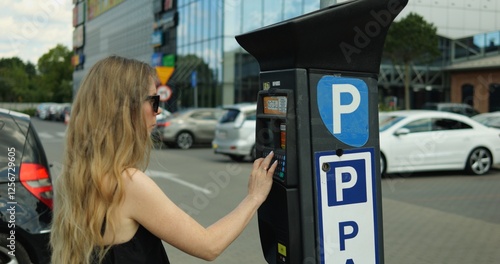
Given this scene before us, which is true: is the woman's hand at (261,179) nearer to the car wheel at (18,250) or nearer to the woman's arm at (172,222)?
the woman's arm at (172,222)

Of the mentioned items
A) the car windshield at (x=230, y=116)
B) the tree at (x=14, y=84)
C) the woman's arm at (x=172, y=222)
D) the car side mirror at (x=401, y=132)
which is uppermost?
the tree at (x=14, y=84)

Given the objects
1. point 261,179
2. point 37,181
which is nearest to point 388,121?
point 37,181

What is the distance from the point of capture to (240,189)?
10562mm

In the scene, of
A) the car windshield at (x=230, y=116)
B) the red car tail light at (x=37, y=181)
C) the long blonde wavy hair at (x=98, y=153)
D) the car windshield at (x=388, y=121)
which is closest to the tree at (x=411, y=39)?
the car windshield at (x=230, y=116)

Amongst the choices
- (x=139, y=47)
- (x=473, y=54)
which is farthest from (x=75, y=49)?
(x=473, y=54)

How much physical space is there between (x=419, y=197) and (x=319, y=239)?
24.7 feet

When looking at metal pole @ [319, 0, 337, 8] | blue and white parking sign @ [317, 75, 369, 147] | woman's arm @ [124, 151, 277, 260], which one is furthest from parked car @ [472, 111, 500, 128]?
woman's arm @ [124, 151, 277, 260]

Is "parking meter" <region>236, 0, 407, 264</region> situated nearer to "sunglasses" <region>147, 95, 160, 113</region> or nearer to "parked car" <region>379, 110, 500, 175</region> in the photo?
"sunglasses" <region>147, 95, 160, 113</region>

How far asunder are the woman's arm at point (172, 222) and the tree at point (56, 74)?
8724cm

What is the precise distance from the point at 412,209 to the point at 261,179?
22.1 ft

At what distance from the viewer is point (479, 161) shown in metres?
12.5

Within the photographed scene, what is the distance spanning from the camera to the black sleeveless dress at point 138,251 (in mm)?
1943

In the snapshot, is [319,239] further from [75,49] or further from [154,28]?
[75,49]

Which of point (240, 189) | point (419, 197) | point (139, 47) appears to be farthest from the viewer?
point (139, 47)
